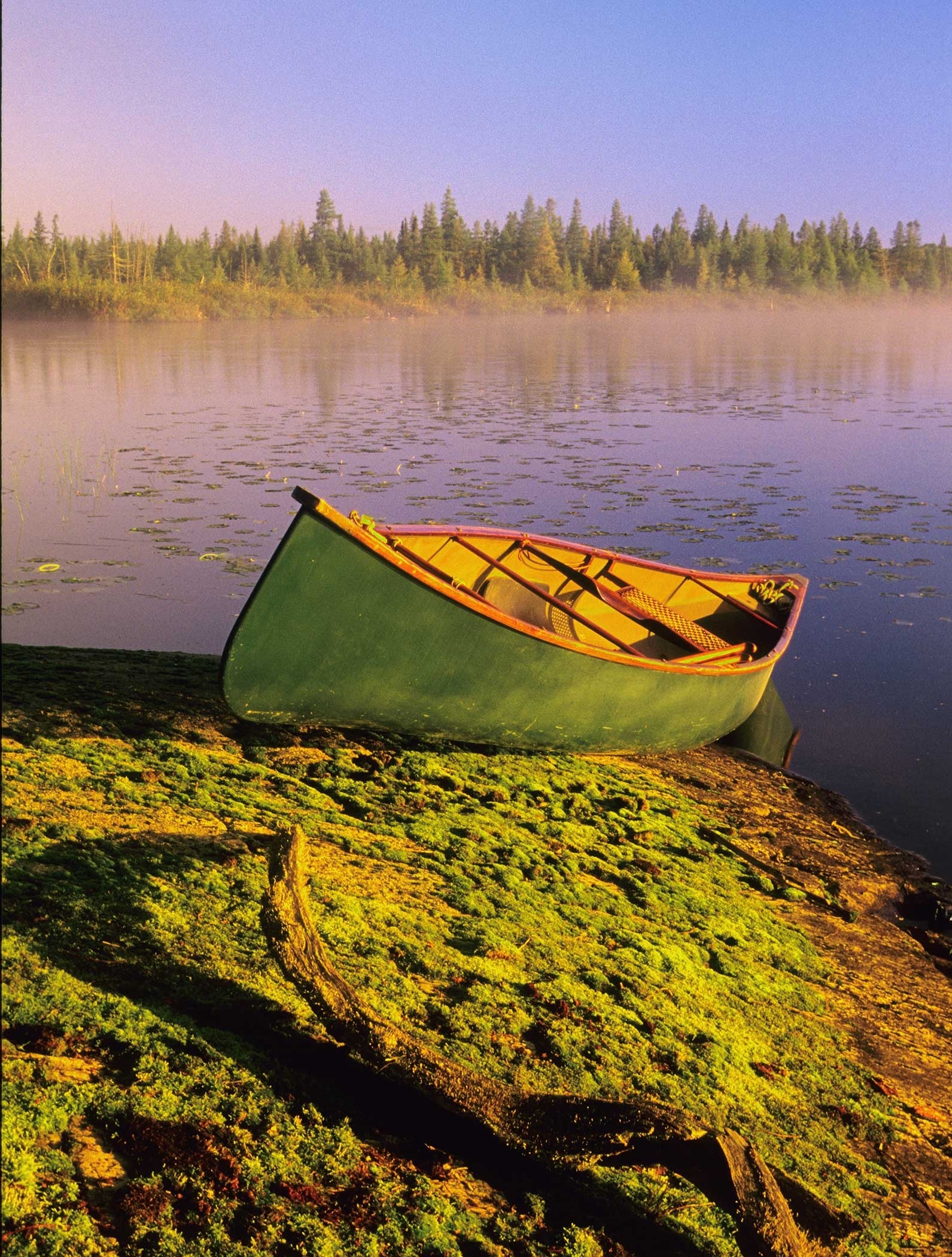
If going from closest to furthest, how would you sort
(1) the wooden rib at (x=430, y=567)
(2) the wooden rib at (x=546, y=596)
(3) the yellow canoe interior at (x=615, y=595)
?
1. (1) the wooden rib at (x=430, y=567)
2. (2) the wooden rib at (x=546, y=596)
3. (3) the yellow canoe interior at (x=615, y=595)

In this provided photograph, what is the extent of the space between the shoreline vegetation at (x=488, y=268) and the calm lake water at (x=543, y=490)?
37.4 meters

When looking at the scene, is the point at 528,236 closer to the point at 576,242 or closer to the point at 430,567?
the point at 576,242

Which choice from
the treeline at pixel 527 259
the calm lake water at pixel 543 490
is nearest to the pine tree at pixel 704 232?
the treeline at pixel 527 259

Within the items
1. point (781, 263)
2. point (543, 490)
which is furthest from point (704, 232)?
point (543, 490)

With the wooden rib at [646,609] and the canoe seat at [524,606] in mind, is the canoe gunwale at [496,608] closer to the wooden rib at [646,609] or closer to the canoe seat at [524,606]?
the wooden rib at [646,609]

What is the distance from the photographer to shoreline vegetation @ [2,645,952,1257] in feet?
10.3

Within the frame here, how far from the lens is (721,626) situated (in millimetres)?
9633

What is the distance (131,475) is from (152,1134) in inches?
539

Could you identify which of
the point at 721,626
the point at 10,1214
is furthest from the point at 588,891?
the point at 721,626

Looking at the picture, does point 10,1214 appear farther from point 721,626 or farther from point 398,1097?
point 721,626

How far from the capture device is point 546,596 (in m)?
7.49

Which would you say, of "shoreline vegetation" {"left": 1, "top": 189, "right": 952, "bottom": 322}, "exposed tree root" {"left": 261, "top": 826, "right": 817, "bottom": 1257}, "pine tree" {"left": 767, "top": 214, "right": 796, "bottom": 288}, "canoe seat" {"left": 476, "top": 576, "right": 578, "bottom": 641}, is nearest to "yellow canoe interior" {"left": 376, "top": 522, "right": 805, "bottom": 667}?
"canoe seat" {"left": 476, "top": 576, "right": 578, "bottom": 641}

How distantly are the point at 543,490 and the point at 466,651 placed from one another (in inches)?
→ 372

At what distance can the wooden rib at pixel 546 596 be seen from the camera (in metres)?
7.35
